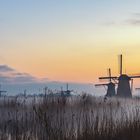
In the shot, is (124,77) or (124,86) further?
(124,77)

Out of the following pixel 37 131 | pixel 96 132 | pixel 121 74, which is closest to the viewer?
pixel 96 132

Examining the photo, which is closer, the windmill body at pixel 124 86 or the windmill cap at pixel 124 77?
the windmill body at pixel 124 86

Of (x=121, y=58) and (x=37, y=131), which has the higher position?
(x=121, y=58)

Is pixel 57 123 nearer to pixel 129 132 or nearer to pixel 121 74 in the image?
pixel 129 132

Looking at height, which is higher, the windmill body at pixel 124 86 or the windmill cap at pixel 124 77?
the windmill cap at pixel 124 77

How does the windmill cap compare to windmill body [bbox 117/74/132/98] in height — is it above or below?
above

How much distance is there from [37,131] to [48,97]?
6.37 metres

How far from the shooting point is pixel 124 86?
61.8 metres

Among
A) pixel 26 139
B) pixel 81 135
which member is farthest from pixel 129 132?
pixel 26 139

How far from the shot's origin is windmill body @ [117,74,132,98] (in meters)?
59.9

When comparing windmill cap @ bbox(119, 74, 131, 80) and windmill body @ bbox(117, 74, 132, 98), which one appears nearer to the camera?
windmill body @ bbox(117, 74, 132, 98)

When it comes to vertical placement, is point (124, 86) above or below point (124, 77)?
below

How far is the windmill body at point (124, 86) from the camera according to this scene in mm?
59906

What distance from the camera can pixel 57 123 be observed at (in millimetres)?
10758
